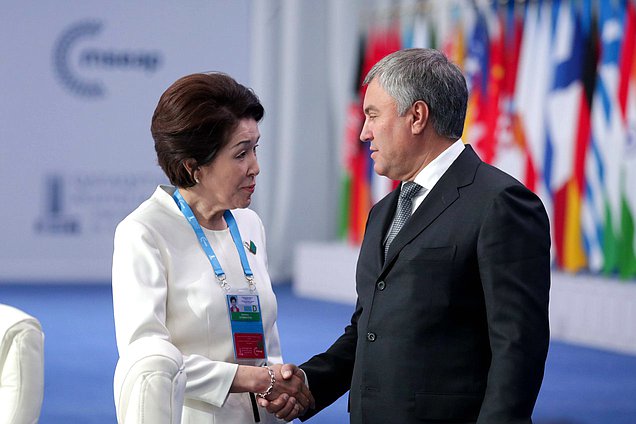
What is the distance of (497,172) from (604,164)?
6202mm

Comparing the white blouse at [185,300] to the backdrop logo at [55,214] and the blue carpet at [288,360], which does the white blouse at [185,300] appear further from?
the backdrop logo at [55,214]

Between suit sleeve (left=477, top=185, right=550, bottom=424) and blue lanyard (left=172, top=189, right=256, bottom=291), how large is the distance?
649 millimetres

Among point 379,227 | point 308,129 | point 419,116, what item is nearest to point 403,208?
point 379,227

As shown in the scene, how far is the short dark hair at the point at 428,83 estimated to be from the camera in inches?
91.7

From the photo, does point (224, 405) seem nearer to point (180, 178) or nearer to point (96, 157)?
point (180, 178)

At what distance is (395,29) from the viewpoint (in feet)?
36.0

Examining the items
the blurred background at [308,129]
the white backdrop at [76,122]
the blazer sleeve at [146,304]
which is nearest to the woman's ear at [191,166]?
the blazer sleeve at [146,304]

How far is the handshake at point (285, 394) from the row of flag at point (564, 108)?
592cm

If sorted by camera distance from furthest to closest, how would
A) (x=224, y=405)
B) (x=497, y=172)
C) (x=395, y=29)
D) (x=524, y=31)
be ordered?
(x=395, y=29), (x=524, y=31), (x=224, y=405), (x=497, y=172)

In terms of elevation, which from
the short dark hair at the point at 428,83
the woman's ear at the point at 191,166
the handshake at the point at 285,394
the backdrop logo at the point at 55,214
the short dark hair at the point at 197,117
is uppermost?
the short dark hair at the point at 428,83

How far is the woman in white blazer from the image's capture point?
244 cm

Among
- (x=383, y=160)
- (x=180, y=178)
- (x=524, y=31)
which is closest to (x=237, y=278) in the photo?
(x=180, y=178)

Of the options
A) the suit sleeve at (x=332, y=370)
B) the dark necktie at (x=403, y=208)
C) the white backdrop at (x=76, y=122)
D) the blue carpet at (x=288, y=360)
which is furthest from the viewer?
the white backdrop at (x=76, y=122)

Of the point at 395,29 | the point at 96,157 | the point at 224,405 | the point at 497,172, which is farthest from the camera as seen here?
the point at 96,157
